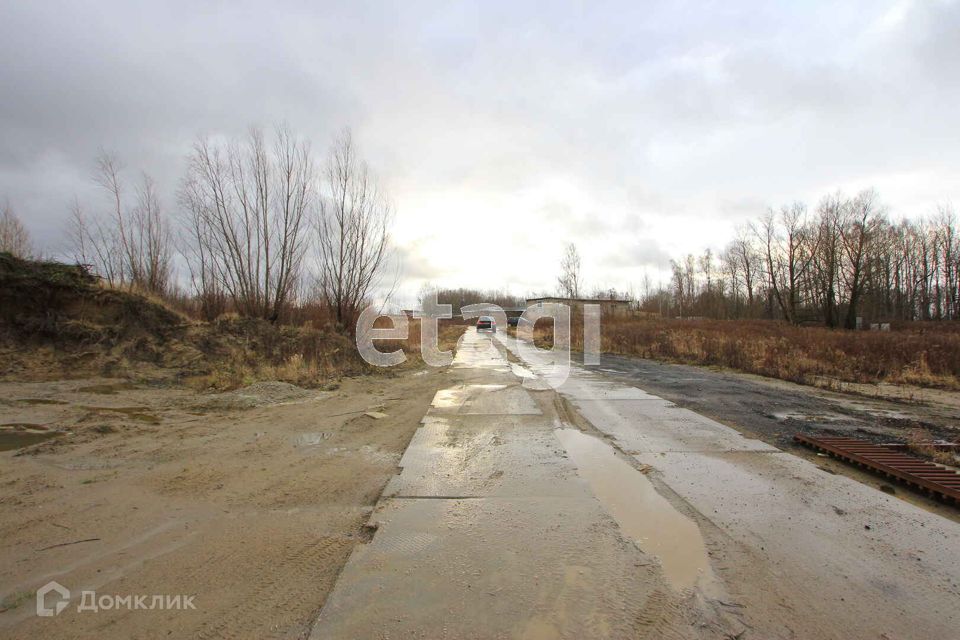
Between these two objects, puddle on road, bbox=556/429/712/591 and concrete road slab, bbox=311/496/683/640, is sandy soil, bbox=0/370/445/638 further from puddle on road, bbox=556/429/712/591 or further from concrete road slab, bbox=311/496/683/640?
puddle on road, bbox=556/429/712/591

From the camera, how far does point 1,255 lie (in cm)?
1156

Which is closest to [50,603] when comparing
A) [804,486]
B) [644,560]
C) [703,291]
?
[644,560]

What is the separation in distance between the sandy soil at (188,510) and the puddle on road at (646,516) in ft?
6.92

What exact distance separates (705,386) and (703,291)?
67316 millimetres

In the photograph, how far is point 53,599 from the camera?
256 cm

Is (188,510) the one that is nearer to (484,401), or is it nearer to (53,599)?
(53,599)

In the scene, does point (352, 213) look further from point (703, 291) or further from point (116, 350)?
point (703, 291)

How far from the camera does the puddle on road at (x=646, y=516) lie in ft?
9.73

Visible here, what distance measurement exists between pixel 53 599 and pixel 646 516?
13.2ft

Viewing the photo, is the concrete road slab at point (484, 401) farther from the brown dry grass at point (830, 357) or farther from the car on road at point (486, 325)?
the car on road at point (486, 325)

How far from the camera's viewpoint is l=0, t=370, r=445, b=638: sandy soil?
2.48 metres

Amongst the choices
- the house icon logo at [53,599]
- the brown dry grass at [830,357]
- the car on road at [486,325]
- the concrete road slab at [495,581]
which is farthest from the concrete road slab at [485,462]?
the car on road at [486,325]

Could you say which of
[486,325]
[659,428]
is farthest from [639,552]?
[486,325]

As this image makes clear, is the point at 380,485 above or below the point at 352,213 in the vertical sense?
below
